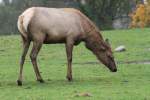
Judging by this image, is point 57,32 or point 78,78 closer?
point 57,32

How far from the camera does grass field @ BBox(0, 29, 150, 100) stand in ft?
44.4

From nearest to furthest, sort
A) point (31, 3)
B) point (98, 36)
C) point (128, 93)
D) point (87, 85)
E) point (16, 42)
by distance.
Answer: point (128, 93), point (87, 85), point (98, 36), point (16, 42), point (31, 3)

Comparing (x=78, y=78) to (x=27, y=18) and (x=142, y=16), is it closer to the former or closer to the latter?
(x=27, y=18)

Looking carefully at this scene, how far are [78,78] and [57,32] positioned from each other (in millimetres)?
1846

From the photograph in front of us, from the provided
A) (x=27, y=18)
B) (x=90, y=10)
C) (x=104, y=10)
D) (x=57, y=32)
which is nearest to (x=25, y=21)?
(x=27, y=18)

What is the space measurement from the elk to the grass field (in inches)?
26.6

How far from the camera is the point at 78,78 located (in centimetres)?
1792

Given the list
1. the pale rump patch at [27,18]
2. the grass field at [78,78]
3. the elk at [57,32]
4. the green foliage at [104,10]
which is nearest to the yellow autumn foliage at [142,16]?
the green foliage at [104,10]

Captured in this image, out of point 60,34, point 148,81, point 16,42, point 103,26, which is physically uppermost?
point 60,34

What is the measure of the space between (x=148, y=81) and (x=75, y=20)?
9.27ft

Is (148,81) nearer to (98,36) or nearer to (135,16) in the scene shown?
(98,36)

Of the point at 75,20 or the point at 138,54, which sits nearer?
the point at 75,20

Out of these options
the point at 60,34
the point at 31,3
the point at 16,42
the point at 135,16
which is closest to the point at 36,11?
the point at 60,34

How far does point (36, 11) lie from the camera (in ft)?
→ 54.2
